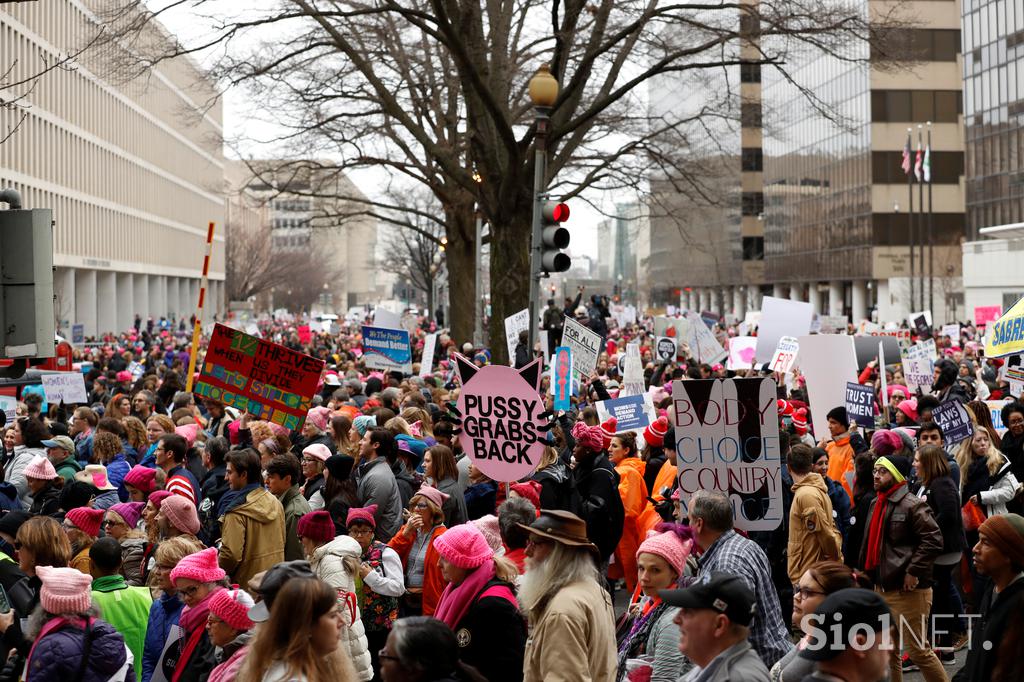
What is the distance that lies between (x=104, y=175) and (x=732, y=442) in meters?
76.3

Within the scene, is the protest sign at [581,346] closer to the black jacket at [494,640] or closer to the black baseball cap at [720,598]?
the black jacket at [494,640]

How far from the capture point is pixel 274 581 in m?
4.80

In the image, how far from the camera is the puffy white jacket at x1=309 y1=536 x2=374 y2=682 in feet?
21.3

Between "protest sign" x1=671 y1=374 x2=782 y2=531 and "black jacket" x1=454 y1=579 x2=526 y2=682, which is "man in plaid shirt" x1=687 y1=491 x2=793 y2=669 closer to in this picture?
"black jacket" x1=454 y1=579 x2=526 y2=682

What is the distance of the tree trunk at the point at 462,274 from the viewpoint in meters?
35.1

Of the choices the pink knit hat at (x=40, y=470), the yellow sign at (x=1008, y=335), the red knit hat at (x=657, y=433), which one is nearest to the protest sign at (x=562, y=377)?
the red knit hat at (x=657, y=433)

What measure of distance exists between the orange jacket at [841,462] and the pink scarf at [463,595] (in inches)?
227

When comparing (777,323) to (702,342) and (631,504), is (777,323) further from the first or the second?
(631,504)

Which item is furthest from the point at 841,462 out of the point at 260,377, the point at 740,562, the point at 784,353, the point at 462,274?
the point at 462,274

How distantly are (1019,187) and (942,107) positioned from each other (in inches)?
575

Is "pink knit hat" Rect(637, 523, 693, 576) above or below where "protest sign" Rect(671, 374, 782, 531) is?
below

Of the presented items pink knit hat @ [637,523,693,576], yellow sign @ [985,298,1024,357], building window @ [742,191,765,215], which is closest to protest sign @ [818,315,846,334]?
building window @ [742,191,765,215]

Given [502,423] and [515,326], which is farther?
[515,326]

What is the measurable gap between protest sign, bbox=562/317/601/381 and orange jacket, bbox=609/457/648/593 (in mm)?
4229
